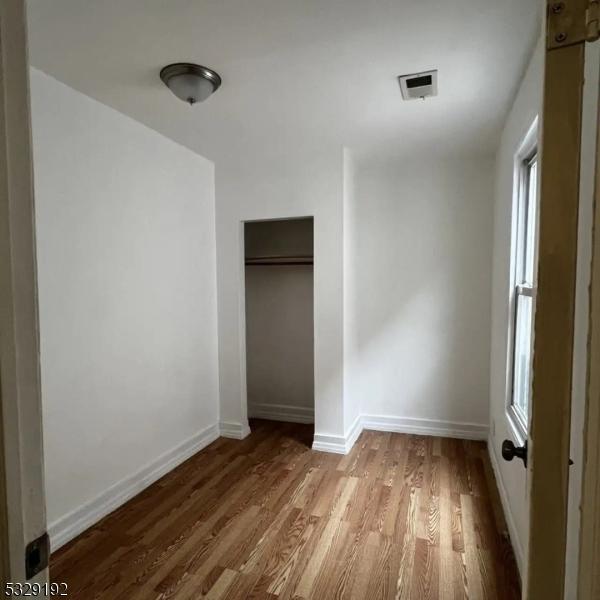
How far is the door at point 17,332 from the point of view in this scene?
59cm

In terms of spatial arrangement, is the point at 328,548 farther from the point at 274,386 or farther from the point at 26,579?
the point at 274,386

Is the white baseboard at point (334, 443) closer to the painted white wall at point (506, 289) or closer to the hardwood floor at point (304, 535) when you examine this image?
the hardwood floor at point (304, 535)

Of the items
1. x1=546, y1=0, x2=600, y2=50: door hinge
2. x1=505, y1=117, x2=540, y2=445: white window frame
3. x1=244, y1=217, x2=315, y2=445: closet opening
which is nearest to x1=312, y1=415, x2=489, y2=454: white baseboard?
→ x1=244, y1=217, x2=315, y2=445: closet opening

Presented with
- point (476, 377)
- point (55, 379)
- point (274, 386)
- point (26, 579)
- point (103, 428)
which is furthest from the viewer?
point (274, 386)

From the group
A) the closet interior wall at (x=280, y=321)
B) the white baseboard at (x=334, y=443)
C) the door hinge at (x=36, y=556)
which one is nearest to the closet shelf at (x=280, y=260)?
the closet interior wall at (x=280, y=321)

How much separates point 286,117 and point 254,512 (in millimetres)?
2456

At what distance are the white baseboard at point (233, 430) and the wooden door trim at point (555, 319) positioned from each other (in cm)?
298

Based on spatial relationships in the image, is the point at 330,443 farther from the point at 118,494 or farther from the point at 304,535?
the point at 118,494

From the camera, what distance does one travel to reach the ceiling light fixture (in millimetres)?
1826

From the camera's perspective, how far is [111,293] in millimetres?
2342

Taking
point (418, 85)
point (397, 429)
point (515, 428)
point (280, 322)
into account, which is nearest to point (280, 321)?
point (280, 322)

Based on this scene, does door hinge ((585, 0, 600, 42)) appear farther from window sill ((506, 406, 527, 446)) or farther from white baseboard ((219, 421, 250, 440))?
white baseboard ((219, 421, 250, 440))

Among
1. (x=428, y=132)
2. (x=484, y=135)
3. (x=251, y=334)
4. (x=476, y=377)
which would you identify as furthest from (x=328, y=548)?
(x=484, y=135)

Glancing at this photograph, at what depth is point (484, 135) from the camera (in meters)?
2.78
